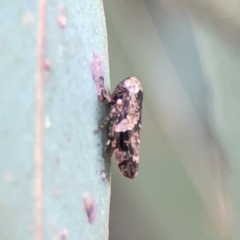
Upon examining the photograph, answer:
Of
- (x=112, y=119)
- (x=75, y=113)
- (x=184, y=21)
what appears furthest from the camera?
(x=184, y=21)

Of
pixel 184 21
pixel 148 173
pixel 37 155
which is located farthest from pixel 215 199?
pixel 37 155

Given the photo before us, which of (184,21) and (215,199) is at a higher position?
(184,21)

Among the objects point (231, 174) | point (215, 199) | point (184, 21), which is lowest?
point (215, 199)

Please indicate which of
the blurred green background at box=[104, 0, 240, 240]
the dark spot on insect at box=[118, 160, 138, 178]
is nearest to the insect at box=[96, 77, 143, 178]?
the dark spot on insect at box=[118, 160, 138, 178]

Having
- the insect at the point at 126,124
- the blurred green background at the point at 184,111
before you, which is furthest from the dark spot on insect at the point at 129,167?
the blurred green background at the point at 184,111

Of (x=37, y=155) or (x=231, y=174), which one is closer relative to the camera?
(x=37, y=155)

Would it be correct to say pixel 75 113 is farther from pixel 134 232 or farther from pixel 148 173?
pixel 134 232

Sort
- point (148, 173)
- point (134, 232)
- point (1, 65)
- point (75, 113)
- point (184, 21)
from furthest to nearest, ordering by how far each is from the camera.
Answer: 1. point (134, 232)
2. point (148, 173)
3. point (184, 21)
4. point (75, 113)
5. point (1, 65)

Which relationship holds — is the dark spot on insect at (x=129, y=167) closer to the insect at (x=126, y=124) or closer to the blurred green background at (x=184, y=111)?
the insect at (x=126, y=124)
